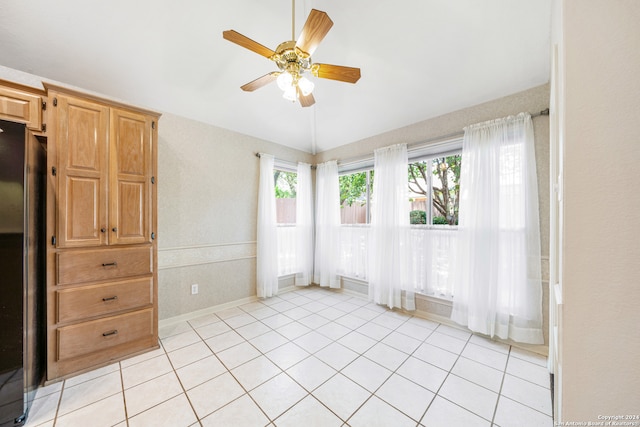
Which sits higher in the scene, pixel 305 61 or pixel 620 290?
pixel 305 61

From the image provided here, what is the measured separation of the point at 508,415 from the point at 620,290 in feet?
4.72

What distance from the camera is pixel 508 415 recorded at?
1466mm

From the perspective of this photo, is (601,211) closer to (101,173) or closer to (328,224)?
(101,173)

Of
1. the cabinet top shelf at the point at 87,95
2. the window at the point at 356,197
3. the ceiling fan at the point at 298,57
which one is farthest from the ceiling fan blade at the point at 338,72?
the window at the point at 356,197

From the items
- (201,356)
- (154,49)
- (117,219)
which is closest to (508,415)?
(201,356)

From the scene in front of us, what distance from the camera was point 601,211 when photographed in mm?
671

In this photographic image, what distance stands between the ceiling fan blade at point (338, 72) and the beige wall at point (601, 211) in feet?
3.80

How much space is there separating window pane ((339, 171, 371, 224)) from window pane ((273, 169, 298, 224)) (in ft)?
2.96

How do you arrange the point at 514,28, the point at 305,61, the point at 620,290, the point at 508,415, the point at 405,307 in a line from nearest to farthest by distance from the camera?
the point at 620,290
the point at 508,415
the point at 305,61
the point at 514,28
the point at 405,307

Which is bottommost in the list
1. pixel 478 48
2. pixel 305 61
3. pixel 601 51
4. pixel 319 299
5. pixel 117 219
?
pixel 319 299

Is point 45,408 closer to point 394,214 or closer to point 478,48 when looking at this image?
point 394,214

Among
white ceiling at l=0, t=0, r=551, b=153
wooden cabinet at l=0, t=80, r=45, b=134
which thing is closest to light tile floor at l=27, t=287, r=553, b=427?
wooden cabinet at l=0, t=80, r=45, b=134

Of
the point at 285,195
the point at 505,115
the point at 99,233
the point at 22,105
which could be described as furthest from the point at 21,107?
the point at 505,115

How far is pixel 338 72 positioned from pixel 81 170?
2.25 meters
